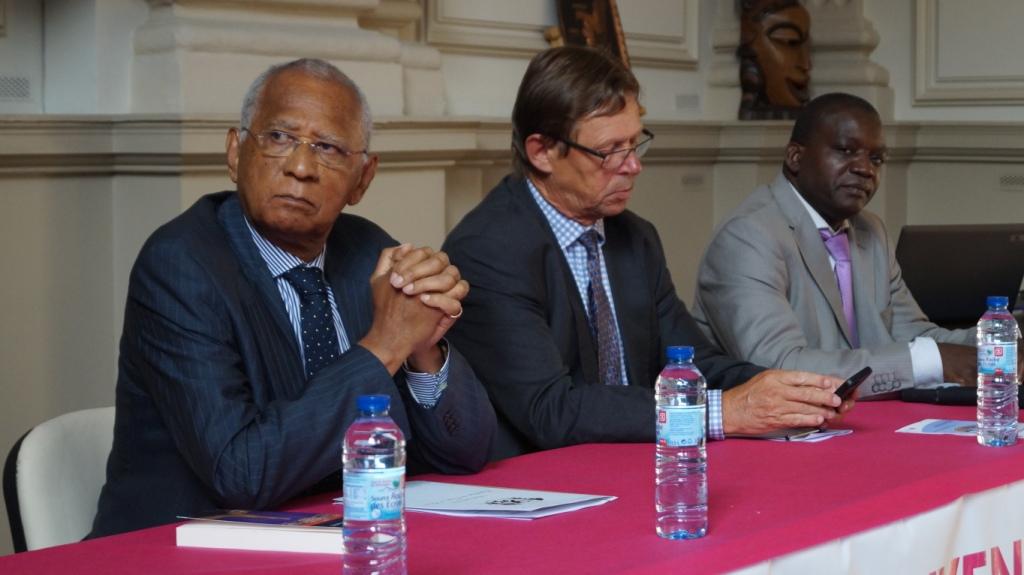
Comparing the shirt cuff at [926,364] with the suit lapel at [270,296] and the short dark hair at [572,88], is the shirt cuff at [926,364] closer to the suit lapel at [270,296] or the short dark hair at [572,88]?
the short dark hair at [572,88]

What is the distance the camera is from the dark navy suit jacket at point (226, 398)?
85.2 inches

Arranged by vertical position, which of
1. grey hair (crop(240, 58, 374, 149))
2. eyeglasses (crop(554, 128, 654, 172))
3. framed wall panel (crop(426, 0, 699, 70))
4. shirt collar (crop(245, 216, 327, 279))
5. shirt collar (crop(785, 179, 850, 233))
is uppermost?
framed wall panel (crop(426, 0, 699, 70))

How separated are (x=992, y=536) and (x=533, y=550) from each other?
0.94m

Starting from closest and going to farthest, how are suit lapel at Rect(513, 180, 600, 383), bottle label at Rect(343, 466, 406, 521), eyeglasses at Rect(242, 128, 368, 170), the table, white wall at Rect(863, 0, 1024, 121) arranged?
bottle label at Rect(343, 466, 406, 521)
the table
eyeglasses at Rect(242, 128, 368, 170)
suit lapel at Rect(513, 180, 600, 383)
white wall at Rect(863, 0, 1024, 121)

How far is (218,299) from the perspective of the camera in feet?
7.53

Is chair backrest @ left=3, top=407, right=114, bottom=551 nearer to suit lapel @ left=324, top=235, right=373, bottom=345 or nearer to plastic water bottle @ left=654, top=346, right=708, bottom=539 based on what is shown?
suit lapel @ left=324, top=235, right=373, bottom=345

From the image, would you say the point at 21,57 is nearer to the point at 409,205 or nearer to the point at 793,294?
the point at 409,205

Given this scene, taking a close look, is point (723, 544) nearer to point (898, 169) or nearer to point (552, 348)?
point (552, 348)

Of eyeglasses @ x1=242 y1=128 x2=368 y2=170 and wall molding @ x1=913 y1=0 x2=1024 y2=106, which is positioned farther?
wall molding @ x1=913 y1=0 x2=1024 y2=106

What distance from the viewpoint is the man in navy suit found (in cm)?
218

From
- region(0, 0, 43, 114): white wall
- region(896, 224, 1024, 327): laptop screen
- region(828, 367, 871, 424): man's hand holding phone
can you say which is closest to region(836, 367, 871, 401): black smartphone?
region(828, 367, 871, 424): man's hand holding phone

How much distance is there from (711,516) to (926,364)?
127 centimetres

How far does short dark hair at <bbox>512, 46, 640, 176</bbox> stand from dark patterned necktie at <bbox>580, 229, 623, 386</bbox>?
240mm

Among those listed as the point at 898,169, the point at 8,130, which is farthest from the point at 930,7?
the point at 8,130
